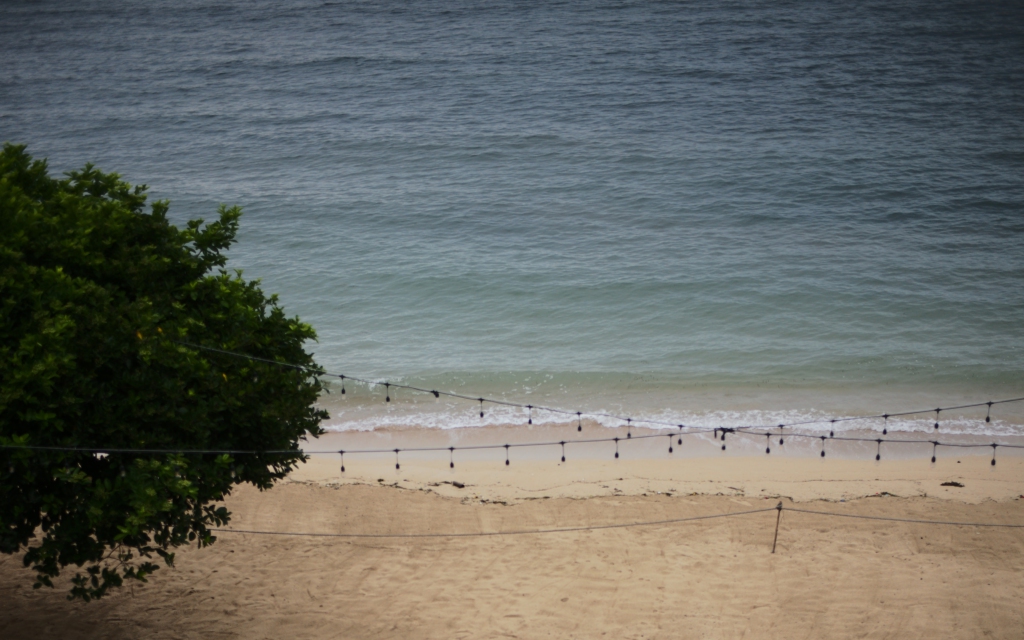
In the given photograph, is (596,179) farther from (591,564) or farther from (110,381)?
(110,381)

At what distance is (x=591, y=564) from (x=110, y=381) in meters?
7.17

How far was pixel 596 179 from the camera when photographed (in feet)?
113

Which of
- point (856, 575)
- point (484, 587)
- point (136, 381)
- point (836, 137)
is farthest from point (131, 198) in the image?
point (836, 137)

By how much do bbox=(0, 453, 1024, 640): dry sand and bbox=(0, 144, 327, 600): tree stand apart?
3.11 m

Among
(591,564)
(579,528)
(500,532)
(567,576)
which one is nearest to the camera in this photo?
(567,576)

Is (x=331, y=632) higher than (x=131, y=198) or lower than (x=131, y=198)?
lower

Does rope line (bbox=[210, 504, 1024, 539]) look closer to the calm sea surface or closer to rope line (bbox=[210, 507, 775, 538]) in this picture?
rope line (bbox=[210, 507, 775, 538])

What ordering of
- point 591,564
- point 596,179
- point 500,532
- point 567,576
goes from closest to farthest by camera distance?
point 567,576 < point 591,564 < point 500,532 < point 596,179

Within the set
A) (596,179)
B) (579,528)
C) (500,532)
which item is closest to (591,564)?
(579,528)

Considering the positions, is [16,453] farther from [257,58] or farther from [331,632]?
[257,58]

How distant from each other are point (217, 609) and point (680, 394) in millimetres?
11420

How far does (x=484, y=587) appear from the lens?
12.1 meters

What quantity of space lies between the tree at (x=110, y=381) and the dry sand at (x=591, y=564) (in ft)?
10.2

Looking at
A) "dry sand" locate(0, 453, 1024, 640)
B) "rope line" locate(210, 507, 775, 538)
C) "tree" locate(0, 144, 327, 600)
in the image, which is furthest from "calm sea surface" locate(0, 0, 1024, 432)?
"tree" locate(0, 144, 327, 600)
